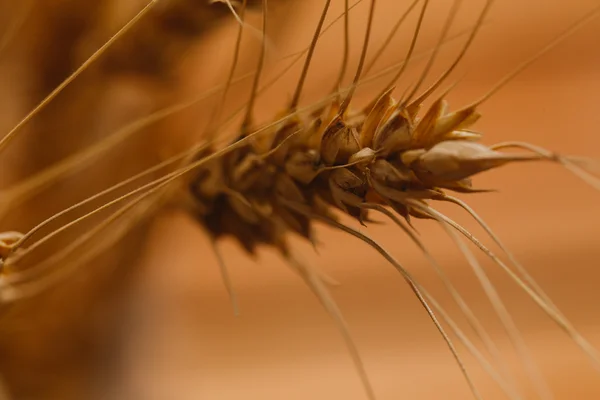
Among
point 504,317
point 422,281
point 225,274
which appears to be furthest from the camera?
point 422,281

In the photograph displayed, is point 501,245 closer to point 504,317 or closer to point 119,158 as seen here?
point 504,317

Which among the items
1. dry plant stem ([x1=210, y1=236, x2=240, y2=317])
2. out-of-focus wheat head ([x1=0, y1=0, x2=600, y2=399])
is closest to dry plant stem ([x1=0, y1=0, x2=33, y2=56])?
out-of-focus wheat head ([x1=0, y1=0, x2=600, y2=399])

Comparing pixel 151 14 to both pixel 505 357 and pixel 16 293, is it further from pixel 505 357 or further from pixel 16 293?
pixel 505 357

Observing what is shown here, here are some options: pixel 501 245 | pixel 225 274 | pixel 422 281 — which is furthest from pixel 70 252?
pixel 422 281

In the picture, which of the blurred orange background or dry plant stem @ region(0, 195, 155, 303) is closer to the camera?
dry plant stem @ region(0, 195, 155, 303)

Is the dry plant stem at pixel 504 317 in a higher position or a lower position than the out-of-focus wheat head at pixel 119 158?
lower

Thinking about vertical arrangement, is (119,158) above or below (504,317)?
above

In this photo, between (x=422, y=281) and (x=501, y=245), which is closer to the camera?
(x=501, y=245)

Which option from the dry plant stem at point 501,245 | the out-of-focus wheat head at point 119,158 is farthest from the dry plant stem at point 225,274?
the dry plant stem at point 501,245

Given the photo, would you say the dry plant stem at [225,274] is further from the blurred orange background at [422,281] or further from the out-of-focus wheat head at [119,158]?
the blurred orange background at [422,281]

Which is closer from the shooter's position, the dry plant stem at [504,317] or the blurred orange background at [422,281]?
the dry plant stem at [504,317]

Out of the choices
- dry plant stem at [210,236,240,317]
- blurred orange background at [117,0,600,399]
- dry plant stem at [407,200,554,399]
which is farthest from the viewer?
blurred orange background at [117,0,600,399]

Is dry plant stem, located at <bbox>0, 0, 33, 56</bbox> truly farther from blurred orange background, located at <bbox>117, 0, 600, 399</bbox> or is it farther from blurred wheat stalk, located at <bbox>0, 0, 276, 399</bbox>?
blurred orange background, located at <bbox>117, 0, 600, 399</bbox>
